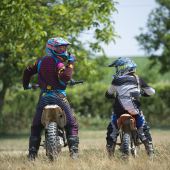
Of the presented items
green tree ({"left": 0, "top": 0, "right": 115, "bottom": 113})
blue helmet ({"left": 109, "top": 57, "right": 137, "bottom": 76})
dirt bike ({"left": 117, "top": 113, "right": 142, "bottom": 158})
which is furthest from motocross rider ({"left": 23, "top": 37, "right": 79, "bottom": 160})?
green tree ({"left": 0, "top": 0, "right": 115, "bottom": 113})

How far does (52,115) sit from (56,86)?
0.52 metres

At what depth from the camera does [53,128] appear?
1063 centimetres

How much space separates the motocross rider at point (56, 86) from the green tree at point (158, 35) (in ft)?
101

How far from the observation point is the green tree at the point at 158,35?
42.0 m

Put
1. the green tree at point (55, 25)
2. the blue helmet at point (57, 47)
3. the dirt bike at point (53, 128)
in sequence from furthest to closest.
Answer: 1. the green tree at point (55, 25)
2. the blue helmet at point (57, 47)
3. the dirt bike at point (53, 128)

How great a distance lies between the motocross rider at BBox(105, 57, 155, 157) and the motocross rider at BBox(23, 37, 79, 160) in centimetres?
90

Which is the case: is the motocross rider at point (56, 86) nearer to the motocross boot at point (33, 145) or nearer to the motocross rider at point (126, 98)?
the motocross boot at point (33, 145)

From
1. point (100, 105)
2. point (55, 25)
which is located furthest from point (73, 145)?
point (100, 105)

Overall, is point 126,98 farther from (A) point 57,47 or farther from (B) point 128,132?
(A) point 57,47

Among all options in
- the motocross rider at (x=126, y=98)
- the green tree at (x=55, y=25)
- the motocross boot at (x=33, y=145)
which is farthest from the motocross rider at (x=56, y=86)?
the green tree at (x=55, y=25)

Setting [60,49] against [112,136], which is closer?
[60,49]

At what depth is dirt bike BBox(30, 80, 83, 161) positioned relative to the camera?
1050 cm

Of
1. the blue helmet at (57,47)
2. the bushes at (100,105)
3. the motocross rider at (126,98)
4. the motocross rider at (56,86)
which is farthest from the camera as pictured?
the bushes at (100,105)

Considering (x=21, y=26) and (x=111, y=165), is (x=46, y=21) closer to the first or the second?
(x=21, y=26)
